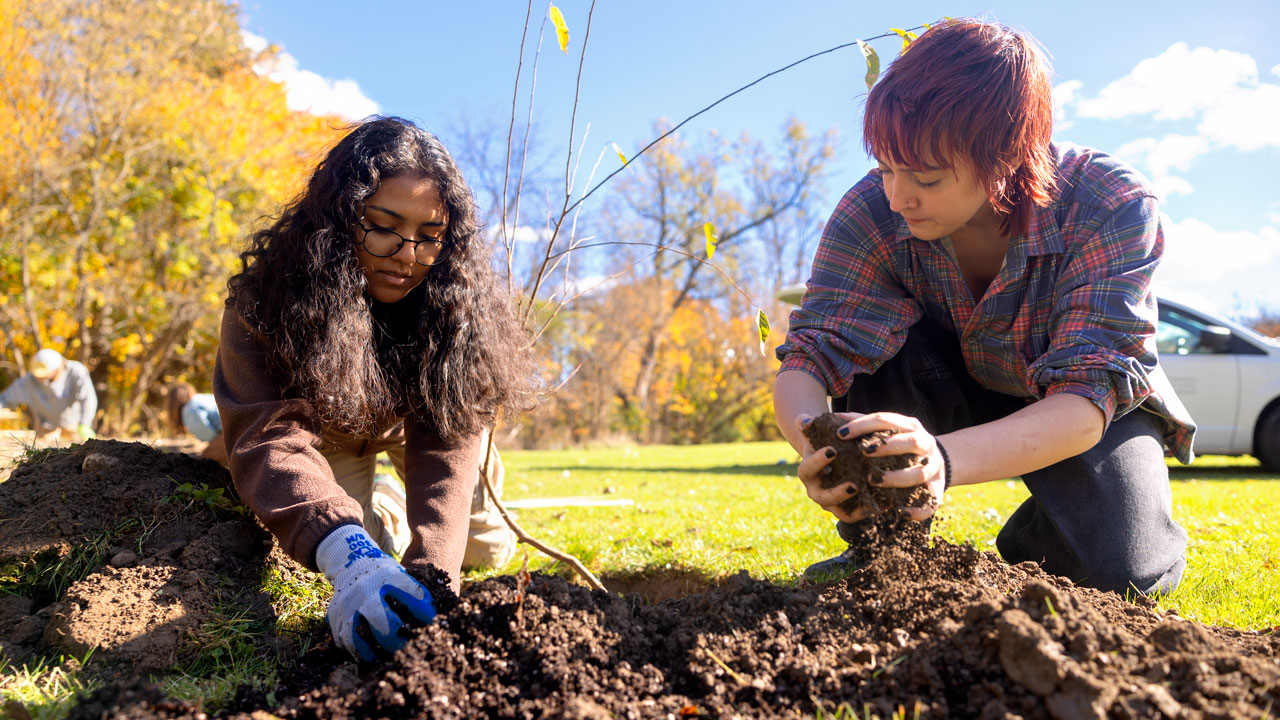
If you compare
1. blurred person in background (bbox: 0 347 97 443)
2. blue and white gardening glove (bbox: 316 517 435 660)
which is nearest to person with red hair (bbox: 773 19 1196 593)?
blue and white gardening glove (bbox: 316 517 435 660)

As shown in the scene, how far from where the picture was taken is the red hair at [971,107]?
1.95 meters

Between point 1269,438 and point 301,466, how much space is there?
28.0 feet

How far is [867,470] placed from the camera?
162cm

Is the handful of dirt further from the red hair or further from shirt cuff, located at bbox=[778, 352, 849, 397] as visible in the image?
the red hair

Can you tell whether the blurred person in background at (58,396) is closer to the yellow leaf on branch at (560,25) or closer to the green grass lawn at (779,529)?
the green grass lawn at (779,529)

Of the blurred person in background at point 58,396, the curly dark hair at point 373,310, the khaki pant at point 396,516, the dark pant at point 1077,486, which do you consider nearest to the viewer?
the curly dark hair at point 373,310

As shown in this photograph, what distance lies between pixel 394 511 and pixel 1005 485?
5244 millimetres

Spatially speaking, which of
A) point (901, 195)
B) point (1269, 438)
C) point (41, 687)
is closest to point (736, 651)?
point (901, 195)

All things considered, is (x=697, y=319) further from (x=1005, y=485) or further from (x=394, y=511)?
(x=394, y=511)

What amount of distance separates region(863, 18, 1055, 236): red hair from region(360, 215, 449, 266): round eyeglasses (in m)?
1.39

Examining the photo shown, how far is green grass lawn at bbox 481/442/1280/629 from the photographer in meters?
2.41

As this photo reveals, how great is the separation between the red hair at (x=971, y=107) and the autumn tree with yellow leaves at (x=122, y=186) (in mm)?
11577

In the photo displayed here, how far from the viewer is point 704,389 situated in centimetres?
2064

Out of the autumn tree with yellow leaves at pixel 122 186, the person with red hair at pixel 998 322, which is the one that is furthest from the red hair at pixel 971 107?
the autumn tree with yellow leaves at pixel 122 186
